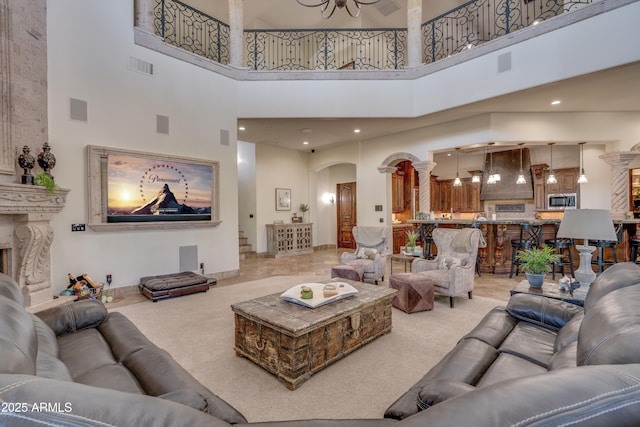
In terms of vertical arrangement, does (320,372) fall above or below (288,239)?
below

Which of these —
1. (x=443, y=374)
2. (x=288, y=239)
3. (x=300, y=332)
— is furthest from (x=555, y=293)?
(x=288, y=239)

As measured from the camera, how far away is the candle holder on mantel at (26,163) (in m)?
3.67

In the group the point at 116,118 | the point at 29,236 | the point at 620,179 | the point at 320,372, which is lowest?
the point at 320,372

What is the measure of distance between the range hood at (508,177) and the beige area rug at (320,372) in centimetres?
612

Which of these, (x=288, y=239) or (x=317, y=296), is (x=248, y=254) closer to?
(x=288, y=239)

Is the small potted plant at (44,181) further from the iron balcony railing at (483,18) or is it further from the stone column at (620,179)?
the stone column at (620,179)

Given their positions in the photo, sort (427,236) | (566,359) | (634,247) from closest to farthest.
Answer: (566,359) < (634,247) < (427,236)

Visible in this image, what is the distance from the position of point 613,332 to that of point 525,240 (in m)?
5.77

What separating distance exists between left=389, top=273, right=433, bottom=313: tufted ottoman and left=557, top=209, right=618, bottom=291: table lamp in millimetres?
1538

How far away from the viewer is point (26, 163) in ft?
12.1

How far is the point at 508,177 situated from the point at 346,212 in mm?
5128

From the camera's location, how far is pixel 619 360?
81 cm

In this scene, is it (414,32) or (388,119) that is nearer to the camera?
(414,32)

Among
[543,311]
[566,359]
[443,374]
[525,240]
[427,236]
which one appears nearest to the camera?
[566,359]
